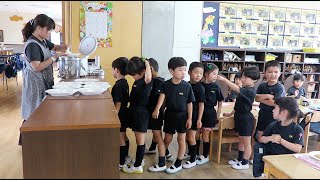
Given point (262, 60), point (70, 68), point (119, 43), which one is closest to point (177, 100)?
point (70, 68)

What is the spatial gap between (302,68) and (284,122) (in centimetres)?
415

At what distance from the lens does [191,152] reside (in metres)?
2.64

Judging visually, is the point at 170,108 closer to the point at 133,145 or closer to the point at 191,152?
the point at 191,152

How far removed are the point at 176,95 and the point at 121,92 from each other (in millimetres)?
458

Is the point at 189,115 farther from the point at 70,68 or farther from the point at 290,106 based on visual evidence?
the point at 70,68

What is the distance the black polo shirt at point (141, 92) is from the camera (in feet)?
7.59

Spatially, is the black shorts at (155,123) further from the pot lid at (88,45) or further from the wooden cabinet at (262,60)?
the wooden cabinet at (262,60)

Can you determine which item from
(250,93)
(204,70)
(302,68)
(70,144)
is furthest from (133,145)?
(302,68)

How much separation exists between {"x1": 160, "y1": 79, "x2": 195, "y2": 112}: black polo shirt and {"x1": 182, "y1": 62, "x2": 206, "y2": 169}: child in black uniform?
0.18 m

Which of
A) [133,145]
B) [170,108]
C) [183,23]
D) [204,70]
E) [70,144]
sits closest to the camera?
[70,144]

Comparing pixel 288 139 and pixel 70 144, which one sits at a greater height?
pixel 70 144

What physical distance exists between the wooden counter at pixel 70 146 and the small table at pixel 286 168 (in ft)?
2.54

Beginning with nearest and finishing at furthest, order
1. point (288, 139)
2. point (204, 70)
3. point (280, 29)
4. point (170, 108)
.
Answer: point (288, 139)
point (170, 108)
point (204, 70)
point (280, 29)

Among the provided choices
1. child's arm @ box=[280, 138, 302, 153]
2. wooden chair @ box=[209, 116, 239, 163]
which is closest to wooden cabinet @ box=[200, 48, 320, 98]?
wooden chair @ box=[209, 116, 239, 163]
